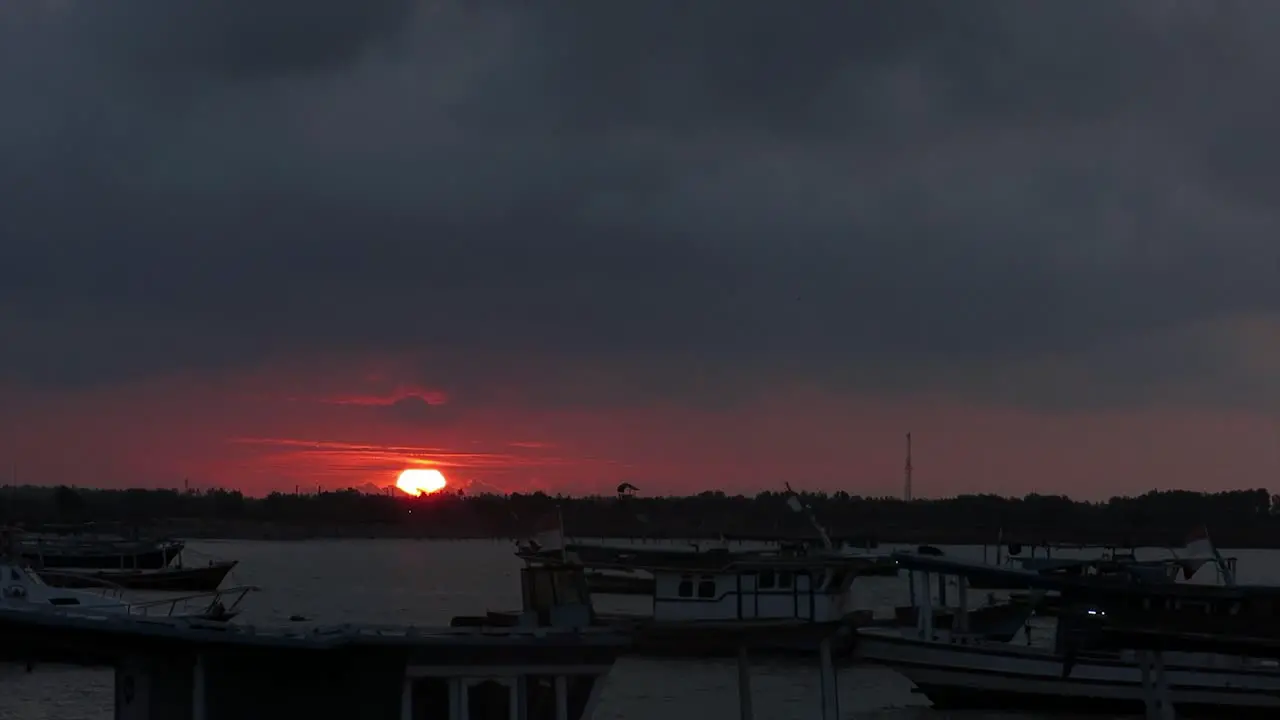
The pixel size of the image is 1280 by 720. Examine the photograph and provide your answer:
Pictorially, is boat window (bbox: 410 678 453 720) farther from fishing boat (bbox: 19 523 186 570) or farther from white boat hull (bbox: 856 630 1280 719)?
fishing boat (bbox: 19 523 186 570)

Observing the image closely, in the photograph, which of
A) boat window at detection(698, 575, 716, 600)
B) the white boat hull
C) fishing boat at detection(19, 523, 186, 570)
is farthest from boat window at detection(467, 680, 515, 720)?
fishing boat at detection(19, 523, 186, 570)

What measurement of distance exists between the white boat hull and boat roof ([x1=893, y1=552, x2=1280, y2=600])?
3260 mm

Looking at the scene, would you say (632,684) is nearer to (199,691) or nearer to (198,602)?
(199,691)

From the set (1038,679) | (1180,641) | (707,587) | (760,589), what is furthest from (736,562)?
(1180,641)

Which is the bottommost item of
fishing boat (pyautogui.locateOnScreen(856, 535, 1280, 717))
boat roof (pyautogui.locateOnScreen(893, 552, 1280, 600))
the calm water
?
the calm water

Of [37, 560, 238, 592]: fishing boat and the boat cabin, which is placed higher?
the boat cabin

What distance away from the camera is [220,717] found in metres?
21.3

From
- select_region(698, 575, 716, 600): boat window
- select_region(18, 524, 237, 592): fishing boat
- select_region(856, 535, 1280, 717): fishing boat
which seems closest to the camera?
select_region(856, 535, 1280, 717): fishing boat

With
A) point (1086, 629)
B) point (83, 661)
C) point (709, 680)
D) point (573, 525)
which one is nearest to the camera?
point (83, 661)

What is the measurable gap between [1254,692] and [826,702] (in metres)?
15.3

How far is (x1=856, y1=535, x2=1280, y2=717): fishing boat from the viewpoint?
3256 centimetres

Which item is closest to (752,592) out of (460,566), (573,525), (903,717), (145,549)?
(903,717)

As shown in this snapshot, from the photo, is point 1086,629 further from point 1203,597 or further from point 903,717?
point 903,717

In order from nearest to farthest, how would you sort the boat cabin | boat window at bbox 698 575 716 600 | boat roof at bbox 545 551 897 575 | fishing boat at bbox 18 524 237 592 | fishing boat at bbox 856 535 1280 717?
fishing boat at bbox 856 535 1280 717, boat roof at bbox 545 551 897 575, the boat cabin, boat window at bbox 698 575 716 600, fishing boat at bbox 18 524 237 592
